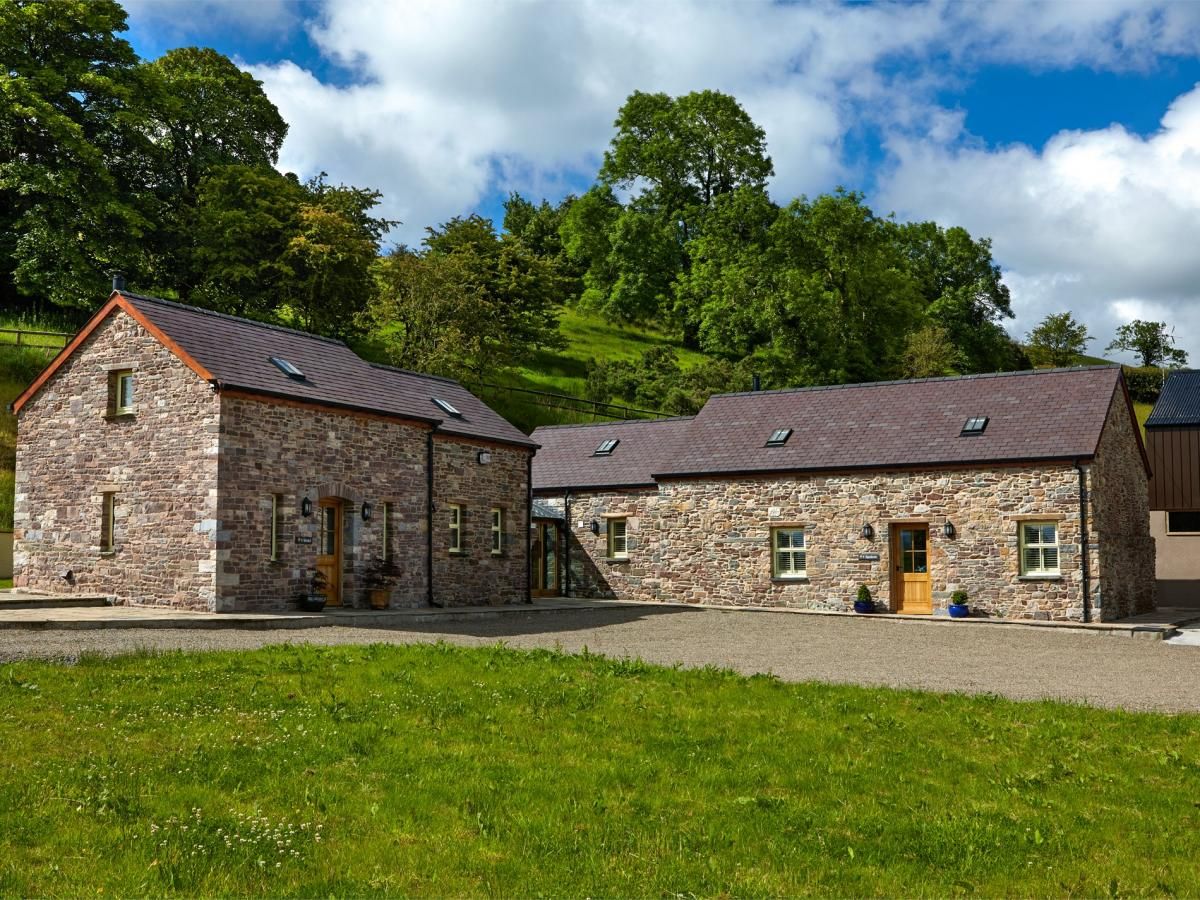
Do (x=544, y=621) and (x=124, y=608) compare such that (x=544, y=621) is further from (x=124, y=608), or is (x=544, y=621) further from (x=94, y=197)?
(x=94, y=197)

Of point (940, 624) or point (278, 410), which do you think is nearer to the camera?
point (278, 410)

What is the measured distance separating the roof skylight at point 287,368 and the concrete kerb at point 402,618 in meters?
5.07

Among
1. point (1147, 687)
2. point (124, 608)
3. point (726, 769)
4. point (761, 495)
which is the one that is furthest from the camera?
point (761, 495)

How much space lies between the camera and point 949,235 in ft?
248

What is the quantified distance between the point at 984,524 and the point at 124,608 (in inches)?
756

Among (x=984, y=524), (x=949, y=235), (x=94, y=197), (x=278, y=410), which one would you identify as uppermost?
(x=949, y=235)

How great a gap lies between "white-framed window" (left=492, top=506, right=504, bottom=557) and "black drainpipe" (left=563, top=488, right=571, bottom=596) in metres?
5.30

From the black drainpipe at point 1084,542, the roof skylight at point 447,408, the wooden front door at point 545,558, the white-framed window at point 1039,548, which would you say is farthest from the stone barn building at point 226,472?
the black drainpipe at point 1084,542

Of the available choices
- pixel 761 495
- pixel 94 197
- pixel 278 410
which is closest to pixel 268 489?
pixel 278 410

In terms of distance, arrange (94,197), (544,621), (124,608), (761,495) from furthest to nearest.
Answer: (94,197) → (761,495) → (544,621) → (124,608)

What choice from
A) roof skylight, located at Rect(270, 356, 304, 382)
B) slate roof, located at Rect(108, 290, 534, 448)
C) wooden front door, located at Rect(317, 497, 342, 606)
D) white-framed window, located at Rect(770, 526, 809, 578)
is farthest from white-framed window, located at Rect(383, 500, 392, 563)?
white-framed window, located at Rect(770, 526, 809, 578)

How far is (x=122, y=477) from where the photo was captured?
22.6 metres

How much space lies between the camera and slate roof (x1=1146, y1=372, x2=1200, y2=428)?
33531 millimetres

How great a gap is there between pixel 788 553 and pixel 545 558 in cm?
807
